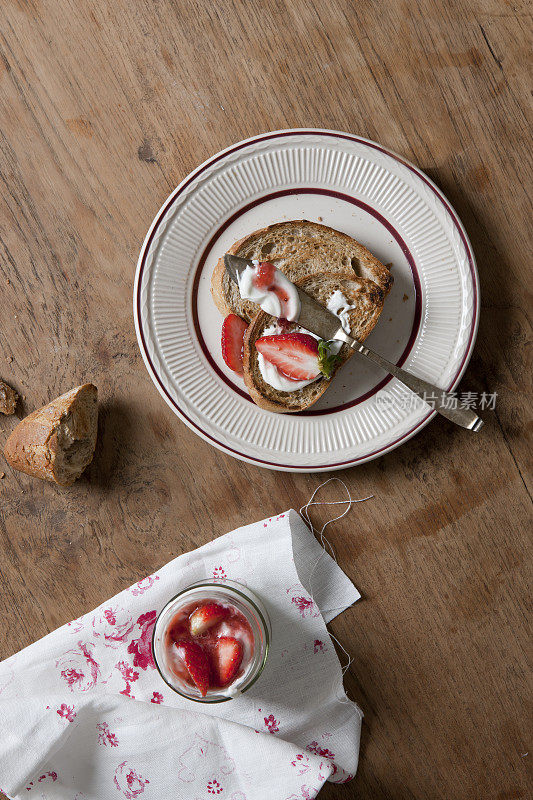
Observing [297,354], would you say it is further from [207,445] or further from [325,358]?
[207,445]

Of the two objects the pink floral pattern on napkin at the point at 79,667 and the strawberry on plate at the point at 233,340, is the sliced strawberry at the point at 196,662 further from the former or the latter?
the strawberry on plate at the point at 233,340

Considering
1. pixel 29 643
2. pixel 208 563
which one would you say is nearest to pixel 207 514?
pixel 208 563

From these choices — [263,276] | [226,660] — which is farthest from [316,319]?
[226,660]

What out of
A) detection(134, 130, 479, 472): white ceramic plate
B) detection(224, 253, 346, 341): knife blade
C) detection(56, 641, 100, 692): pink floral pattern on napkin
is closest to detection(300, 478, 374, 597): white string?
detection(134, 130, 479, 472): white ceramic plate

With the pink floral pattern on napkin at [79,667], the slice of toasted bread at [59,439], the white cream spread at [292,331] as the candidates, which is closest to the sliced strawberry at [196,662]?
the pink floral pattern on napkin at [79,667]

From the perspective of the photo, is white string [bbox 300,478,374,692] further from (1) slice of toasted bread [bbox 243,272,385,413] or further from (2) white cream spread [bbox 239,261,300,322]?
(2) white cream spread [bbox 239,261,300,322]

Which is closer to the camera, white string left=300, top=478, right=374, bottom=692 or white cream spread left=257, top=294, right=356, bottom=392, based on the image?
white cream spread left=257, top=294, right=356, bottom=392

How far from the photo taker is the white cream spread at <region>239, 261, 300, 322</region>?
1.47 metres

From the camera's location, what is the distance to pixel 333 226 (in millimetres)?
1585

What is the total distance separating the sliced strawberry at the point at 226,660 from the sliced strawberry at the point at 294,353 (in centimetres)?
69

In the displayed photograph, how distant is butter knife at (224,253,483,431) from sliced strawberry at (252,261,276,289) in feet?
0.11

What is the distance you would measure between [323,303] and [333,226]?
9.0 inches

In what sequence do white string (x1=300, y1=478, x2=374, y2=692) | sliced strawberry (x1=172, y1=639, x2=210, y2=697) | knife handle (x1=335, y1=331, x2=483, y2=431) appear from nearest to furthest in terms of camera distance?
sliced strawberry (x1=172, y1=639, x2=210, y2=697) → knife handle (x1=335, y1=331, x2=483, y2=431) → white string (x1=300, y1=478, x2=374, y2=692)

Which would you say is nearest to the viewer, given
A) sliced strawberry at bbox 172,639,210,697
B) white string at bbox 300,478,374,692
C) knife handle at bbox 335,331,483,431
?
sliced strawberry at bbox 172,639,210,697
